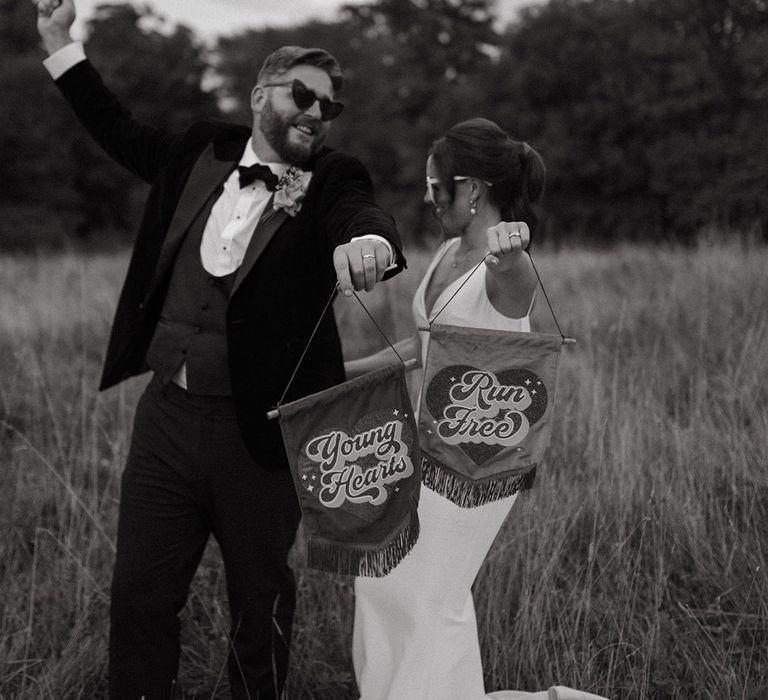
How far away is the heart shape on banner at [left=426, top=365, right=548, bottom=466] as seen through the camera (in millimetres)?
2387

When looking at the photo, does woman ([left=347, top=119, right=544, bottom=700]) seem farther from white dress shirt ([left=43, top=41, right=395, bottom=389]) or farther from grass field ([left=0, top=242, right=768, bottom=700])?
white dress shirt ([left=43, top=41, right=395, bottom=389])

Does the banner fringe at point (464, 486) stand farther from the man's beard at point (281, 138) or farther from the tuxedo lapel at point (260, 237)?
the man's beard at point (281, 138)

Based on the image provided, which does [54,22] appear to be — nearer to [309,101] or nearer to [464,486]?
[309,101]

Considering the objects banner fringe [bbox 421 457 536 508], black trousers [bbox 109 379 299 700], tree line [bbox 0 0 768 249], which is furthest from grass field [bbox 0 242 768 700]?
tree line [bbox 0 0 768 249]

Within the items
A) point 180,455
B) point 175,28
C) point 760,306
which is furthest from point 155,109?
point 180,455

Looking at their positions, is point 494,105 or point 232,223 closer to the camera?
point 232,223

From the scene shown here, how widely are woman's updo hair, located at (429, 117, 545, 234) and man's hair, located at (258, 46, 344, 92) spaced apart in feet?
1.44

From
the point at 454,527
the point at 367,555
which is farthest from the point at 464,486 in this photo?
the point at 367,555

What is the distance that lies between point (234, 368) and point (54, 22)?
1475 millimetres

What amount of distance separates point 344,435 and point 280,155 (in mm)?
988

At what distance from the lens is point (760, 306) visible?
223 inches

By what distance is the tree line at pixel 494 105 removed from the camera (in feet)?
66.9

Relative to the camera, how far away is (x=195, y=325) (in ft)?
8.69

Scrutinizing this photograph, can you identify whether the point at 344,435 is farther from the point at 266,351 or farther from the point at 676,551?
the point at 676,551
